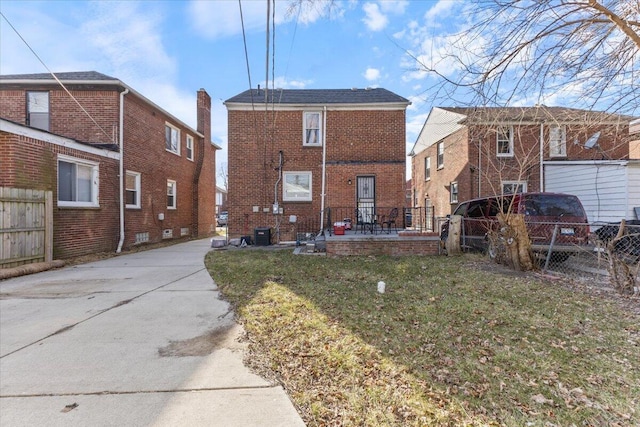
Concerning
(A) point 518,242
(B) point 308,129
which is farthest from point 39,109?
(A) point 518,242

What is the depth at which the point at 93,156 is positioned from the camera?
986 centimetres

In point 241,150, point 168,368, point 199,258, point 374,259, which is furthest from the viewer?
point 241,150

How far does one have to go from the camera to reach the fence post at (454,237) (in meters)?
8.95

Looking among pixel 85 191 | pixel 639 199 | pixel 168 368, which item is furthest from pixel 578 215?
pixel 85 191

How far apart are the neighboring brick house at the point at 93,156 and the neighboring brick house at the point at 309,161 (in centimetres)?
371

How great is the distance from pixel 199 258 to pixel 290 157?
17.5 feet

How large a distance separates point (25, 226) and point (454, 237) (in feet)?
36.7

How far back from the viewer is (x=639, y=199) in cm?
1104

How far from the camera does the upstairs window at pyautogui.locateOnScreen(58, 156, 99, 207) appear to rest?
29.0 ft

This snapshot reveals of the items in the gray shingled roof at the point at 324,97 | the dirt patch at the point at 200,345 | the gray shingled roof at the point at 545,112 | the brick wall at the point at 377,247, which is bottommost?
the dirt patch at the point at 200,345

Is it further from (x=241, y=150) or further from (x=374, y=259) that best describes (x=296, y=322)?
(x=241, y=150)

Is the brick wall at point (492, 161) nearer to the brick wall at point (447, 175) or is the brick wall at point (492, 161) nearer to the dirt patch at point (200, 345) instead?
the brick wall at point (447, 175)

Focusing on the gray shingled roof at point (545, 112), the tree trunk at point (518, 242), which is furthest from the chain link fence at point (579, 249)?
the gray shingled roof at point (545, 112)

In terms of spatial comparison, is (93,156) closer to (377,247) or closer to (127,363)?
(127,363)
